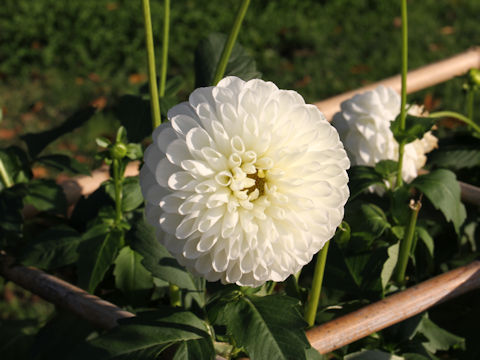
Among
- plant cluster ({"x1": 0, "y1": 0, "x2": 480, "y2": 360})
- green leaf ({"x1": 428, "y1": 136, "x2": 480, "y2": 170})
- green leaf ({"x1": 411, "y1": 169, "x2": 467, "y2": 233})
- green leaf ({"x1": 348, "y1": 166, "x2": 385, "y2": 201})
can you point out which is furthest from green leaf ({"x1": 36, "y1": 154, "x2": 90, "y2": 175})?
green leaf ({"x1": 428, "y1": 136, "x2": 480, "y2": 170})

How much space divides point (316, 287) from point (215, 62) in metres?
0.48

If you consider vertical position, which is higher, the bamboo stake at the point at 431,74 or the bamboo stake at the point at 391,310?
the bamboo stake at the point at 431,74

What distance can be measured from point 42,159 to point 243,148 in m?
0.62

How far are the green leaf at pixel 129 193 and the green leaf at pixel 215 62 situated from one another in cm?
22

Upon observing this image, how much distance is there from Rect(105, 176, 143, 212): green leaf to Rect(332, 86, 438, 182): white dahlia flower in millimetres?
404

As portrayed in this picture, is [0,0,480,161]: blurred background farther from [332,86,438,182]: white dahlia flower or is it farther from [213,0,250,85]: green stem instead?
[213,0,250,85]: green stem

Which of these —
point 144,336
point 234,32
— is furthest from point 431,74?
point 144,336

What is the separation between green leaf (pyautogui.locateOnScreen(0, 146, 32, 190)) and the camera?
1227mm

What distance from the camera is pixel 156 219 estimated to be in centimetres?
79

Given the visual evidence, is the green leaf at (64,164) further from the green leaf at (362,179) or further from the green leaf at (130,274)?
the green leaf at (362,179)

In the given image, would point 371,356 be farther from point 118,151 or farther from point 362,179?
point 118,151

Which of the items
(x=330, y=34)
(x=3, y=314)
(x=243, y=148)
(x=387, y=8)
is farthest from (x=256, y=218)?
(x=387, y=8)

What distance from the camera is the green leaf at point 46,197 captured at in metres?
1.17

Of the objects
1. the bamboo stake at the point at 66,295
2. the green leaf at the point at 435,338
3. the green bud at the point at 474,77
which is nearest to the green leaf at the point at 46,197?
the bamboo stake at the point at 66,295
